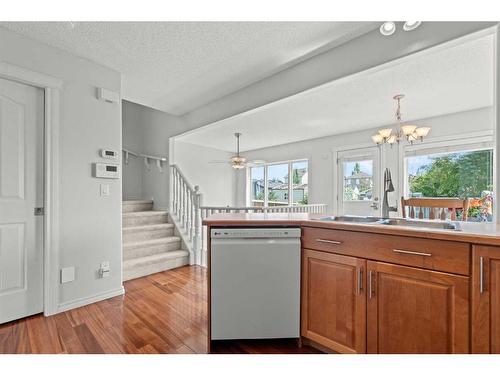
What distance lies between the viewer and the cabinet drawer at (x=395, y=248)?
115cm

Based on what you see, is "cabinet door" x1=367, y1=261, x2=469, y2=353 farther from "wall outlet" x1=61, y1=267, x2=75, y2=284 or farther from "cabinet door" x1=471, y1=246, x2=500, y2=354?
"wall outlet" x1=61, y1=267, x2=75, y2=284

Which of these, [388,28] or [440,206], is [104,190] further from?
[440,206]

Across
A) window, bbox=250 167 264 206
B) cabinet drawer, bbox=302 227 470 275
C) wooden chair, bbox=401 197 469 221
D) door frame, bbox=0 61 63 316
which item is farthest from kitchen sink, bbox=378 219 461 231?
window, bbox=250 167 264 206

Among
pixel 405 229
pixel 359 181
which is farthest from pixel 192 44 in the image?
pixel 359 181

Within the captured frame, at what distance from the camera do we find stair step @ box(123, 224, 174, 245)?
353 cm

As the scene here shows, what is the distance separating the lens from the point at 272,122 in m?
4.47

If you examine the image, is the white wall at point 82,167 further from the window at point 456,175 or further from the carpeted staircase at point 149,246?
the window at point 456,175

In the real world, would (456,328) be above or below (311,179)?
below

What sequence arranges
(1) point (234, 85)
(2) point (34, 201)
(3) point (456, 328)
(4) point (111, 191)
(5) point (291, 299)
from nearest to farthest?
(3) point (456, 328) < (5) point (291, 299) < (2) point (34, 201) < (4) point (111, 191) < (1) point (234, 85)

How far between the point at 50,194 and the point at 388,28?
3.01 metres

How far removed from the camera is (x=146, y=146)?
5.16m

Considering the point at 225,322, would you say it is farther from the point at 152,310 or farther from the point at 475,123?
the point at 475,123
